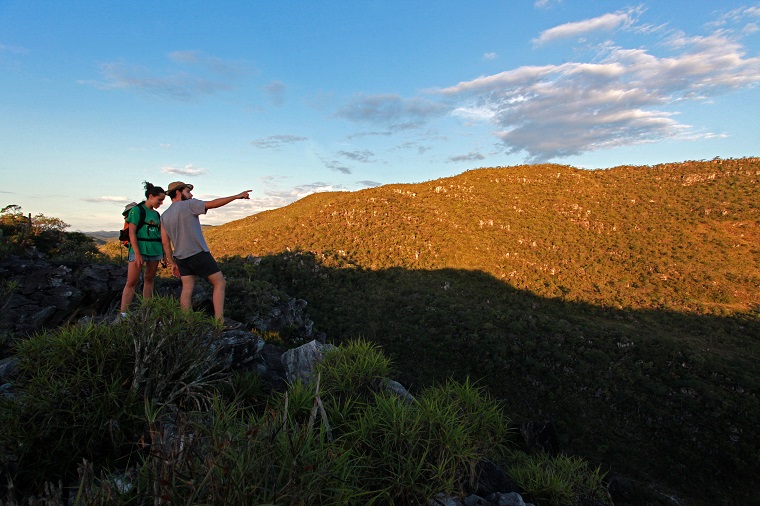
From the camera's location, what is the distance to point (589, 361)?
15.2m

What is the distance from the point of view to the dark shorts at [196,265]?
7.89 metres

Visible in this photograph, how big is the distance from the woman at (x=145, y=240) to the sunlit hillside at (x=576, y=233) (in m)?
18.4

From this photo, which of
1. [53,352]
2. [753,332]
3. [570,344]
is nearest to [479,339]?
[570,344]

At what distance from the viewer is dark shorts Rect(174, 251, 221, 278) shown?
7.89m

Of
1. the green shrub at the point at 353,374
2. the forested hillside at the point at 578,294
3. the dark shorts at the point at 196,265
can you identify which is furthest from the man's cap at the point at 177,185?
the forested hillside at the point at 578,294

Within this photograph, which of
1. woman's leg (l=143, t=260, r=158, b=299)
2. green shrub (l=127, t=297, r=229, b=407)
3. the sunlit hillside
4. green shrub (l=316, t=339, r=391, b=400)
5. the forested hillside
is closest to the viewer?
green shrub (l=127, t=297, r=229, b=407)

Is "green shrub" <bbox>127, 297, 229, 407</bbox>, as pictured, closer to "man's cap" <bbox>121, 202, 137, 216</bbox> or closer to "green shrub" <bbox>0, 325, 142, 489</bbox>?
"green shrub" <bbox>0, 325, 142, 489</bbox>

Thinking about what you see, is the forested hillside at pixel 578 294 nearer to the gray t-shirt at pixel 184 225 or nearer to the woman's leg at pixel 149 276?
the woman's leg at pixel 149 276

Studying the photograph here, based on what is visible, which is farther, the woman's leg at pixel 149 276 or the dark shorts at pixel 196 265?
the woman's leg at pixel 149 276

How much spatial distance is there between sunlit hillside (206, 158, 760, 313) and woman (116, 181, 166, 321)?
18.4m

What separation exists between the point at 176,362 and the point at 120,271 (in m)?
7.76

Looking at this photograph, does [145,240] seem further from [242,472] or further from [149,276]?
[242,472]

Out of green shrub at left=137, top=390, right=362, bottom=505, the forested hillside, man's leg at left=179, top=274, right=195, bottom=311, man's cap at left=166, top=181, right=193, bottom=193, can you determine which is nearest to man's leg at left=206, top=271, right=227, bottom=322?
man's leg at left=179, top=274, right=195, bottom=311

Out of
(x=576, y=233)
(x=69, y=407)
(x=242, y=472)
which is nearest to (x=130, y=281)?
(x=69, y=407)
